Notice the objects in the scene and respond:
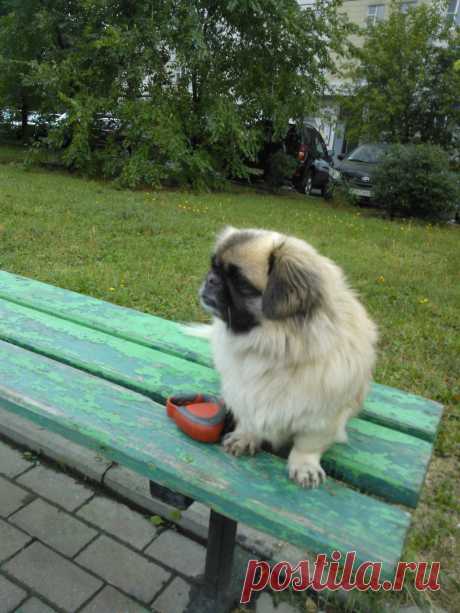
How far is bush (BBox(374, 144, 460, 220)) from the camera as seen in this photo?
10812 mm

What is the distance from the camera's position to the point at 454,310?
5.18 meters

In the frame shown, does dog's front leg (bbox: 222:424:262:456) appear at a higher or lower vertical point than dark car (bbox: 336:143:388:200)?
lower

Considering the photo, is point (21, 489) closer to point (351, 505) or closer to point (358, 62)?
point (351, 505)

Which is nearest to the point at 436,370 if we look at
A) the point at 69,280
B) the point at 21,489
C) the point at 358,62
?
the point at 21,489

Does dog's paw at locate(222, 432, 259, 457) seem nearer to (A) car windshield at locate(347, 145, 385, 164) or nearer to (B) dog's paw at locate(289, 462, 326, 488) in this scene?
(B) dog's paw at locate(289, 462, 326, 488)

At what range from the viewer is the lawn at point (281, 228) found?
3.04 meters

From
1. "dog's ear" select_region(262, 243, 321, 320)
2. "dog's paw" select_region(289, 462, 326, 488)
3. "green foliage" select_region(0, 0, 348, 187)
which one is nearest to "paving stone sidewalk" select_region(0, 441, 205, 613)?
"dog's paw" select_region(289, 462, 326, 488)

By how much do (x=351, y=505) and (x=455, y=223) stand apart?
39.9ft

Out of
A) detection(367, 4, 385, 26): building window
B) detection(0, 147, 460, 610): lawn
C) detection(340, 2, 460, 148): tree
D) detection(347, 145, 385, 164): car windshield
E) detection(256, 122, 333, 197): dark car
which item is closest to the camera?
detection(0, 147, 460, 610): lawn

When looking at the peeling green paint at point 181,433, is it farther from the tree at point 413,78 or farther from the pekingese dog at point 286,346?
the tree at point 413,78

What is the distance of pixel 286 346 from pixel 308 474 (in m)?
0.41

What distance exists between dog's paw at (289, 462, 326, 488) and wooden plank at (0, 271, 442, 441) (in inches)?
19.1

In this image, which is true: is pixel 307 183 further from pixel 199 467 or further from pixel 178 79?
pixel 199 467

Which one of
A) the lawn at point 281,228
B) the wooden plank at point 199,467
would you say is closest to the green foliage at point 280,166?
the lawn at point 281,228
